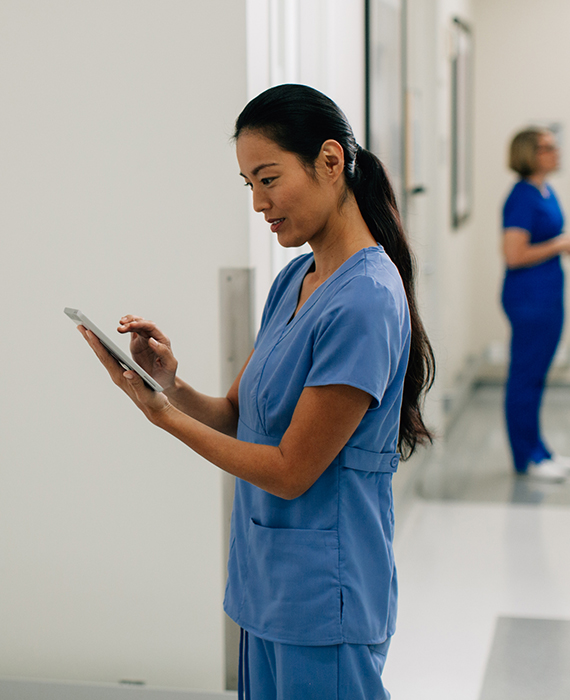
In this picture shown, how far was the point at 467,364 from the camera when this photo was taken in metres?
5.80

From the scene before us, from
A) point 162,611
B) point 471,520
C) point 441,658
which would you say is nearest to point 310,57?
point 162,611

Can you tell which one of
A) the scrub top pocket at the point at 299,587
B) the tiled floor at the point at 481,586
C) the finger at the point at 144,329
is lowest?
the tiled floor at the point at 481,586

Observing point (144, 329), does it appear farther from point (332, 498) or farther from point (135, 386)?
point (332, 498)

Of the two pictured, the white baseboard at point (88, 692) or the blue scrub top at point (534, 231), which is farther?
the blue scrub top at point (534, 231)

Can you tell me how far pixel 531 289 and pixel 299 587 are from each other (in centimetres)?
309

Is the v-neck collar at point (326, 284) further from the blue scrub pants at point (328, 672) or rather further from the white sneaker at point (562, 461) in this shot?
the white sneaker at point (562, 461)

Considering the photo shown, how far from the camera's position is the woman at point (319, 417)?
1.06 meters

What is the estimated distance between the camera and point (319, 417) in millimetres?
1048

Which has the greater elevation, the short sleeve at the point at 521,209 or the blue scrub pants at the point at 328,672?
the short sleeve at the point at 521,209

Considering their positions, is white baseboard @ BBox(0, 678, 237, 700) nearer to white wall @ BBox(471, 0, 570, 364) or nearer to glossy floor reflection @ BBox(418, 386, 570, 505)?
glossy floor reflection @ BBox(418, 386, 570, 505)

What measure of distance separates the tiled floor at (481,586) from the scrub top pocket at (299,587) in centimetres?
115

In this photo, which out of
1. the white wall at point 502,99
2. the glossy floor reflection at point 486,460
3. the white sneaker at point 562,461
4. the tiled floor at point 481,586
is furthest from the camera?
the white wall at point 502,99

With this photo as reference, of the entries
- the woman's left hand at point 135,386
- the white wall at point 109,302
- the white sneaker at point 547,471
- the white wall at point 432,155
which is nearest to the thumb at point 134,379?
the woman's left hand at point 135,386

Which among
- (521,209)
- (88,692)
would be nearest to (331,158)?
(88,692)
